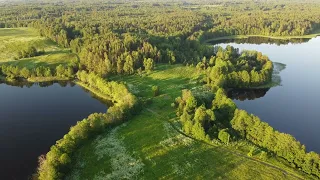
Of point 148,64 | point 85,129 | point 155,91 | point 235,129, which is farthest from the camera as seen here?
point 148,64

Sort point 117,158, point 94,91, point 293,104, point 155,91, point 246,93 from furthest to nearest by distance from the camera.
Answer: point 94,91
point 246,93
point 155,91
point 293,104
point 117,158

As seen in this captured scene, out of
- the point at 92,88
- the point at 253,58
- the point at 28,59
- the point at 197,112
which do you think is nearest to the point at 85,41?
the point at 28,59

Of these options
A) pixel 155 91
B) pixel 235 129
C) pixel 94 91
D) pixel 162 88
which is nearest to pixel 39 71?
pixel 94 91

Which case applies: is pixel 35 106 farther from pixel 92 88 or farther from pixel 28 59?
pixel 28 59

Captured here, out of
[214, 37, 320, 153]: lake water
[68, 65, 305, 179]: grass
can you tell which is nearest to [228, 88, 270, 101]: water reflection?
[214, 37, 320, 153]: lake water

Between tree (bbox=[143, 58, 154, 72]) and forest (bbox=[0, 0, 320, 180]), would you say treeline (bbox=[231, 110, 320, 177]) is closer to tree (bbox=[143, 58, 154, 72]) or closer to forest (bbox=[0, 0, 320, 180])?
forest (bbox=[0, 0, 320, 180])

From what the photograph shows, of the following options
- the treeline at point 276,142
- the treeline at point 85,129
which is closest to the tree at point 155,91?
the treeline at point 85,129

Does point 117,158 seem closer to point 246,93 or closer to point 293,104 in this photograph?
point 246,93

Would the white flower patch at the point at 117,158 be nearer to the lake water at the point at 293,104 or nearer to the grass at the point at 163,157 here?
the grass at the point at 163,157
